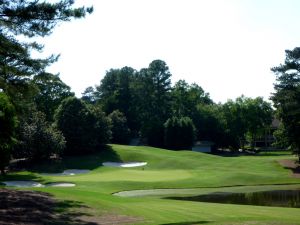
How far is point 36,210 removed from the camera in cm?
1748

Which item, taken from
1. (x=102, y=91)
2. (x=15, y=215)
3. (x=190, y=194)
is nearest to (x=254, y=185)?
(x=190, y=194)

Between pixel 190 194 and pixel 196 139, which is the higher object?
pixel 196 139

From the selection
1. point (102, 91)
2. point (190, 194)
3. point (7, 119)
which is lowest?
point (190, 194)

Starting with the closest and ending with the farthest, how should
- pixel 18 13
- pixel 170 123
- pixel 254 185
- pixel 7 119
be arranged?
pixel 18 13 → pixel 7 119 → pixel 254 185 → pixel 170 123

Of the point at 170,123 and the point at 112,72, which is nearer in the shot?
the point at 170,123

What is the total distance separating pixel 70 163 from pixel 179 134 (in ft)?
112

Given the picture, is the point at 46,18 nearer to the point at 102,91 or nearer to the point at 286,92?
the point at 286,92

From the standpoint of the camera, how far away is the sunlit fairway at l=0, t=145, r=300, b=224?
19.4 metres

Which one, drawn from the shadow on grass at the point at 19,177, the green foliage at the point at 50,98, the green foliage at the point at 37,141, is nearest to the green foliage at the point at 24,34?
the shadow on grass at the point at 19,177

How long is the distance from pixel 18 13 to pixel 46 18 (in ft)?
3.79

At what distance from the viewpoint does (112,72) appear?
134 meters

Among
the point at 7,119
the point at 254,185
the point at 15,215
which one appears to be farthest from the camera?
the point at 254,185

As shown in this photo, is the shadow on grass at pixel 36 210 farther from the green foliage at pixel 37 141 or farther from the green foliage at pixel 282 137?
the green foliage at pixel 282 137

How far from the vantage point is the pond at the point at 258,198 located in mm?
30989
